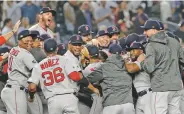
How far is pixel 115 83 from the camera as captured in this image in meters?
12.1

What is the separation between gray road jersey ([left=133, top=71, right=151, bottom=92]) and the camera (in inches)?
478

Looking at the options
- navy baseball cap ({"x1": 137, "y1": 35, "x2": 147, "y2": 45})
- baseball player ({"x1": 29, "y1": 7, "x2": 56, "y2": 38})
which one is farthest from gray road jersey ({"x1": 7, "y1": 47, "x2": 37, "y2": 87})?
navy baseball cap ({"x1": 137, "y1": 35, "x2": 147, "y2": 45})

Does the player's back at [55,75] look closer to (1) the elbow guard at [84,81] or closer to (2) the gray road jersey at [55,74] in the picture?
(2) the gray road jersey at [55,74]

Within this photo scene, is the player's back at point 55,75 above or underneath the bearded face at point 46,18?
underneath

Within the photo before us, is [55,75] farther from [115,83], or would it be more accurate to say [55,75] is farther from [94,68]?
[115,83]

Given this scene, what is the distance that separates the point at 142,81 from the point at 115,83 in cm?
47

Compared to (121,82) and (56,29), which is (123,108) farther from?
(56,29)

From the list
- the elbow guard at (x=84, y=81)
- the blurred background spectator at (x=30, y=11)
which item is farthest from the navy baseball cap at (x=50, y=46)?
the blurred background spectator at (x=30, y=11)

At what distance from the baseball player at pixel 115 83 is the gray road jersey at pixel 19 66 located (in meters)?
1.07

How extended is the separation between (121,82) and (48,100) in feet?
4.32

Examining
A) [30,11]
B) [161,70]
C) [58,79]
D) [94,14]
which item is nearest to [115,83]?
[161,70]

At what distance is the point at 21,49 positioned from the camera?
1218cm

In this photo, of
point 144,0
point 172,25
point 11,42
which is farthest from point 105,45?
point 144,0

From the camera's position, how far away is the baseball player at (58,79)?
11523 mm
